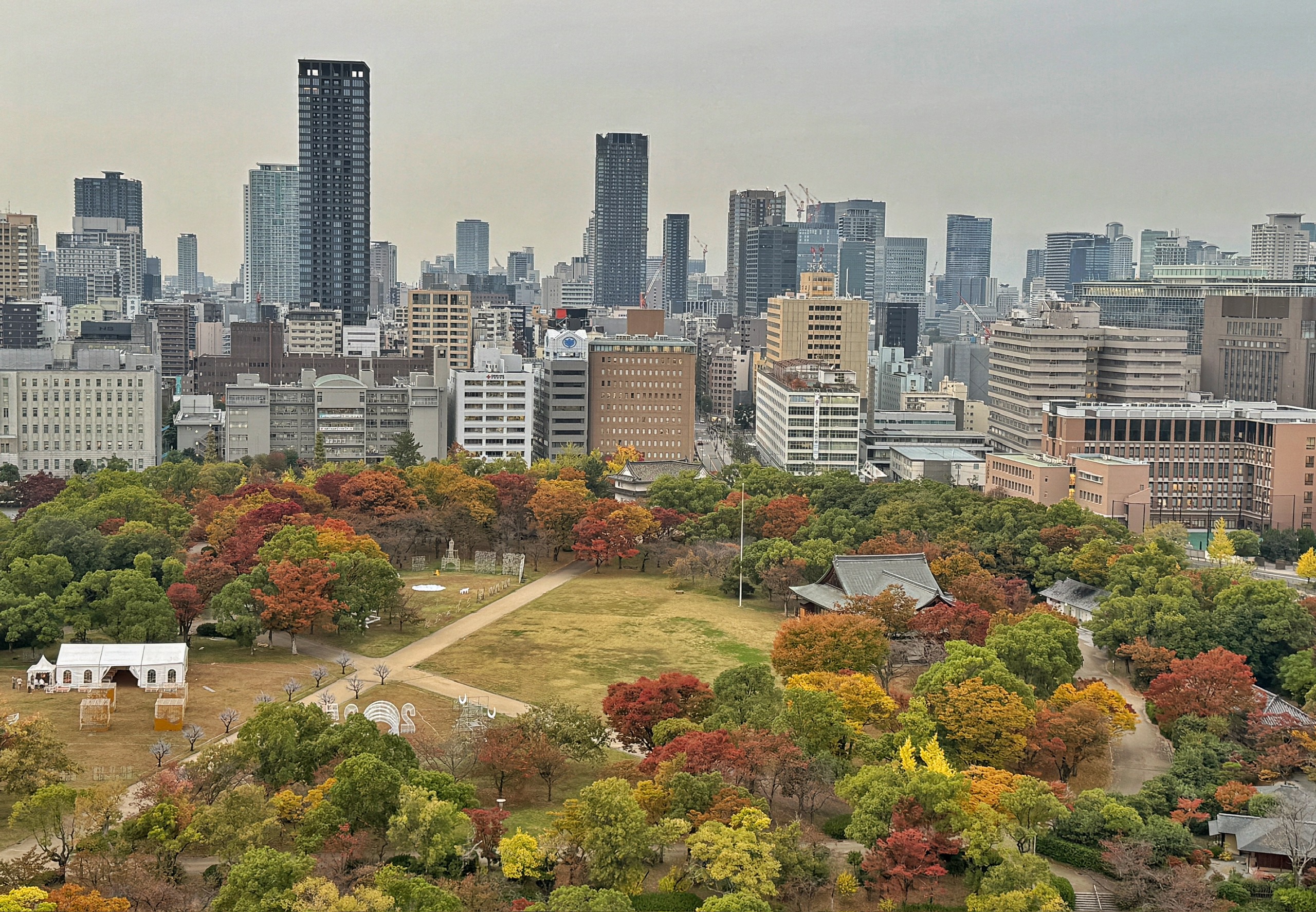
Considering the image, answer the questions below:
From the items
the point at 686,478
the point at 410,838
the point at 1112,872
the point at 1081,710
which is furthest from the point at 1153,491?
the point at 410,838

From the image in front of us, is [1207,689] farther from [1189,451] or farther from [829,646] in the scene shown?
[1189,451]

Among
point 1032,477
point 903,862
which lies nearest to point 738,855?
point 903,862

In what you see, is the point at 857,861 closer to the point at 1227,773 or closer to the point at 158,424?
the point at 1227,773

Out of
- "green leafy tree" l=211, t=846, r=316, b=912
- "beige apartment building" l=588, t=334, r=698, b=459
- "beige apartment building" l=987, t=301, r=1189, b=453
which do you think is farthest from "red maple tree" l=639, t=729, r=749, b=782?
"beige apartment building" l=987, t=301, r=1189, b=453

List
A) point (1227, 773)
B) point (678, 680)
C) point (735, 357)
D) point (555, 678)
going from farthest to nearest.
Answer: point (735, 357), point (555, 678), point (678, 680), point (1227, 773)

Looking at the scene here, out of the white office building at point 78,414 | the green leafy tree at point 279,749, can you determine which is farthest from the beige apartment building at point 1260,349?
the green leafy tree at point 279,749

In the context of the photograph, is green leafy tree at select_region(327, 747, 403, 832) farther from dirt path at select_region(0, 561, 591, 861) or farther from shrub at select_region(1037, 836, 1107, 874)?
shrub at select_region(1037, 836, 1107, 874)
